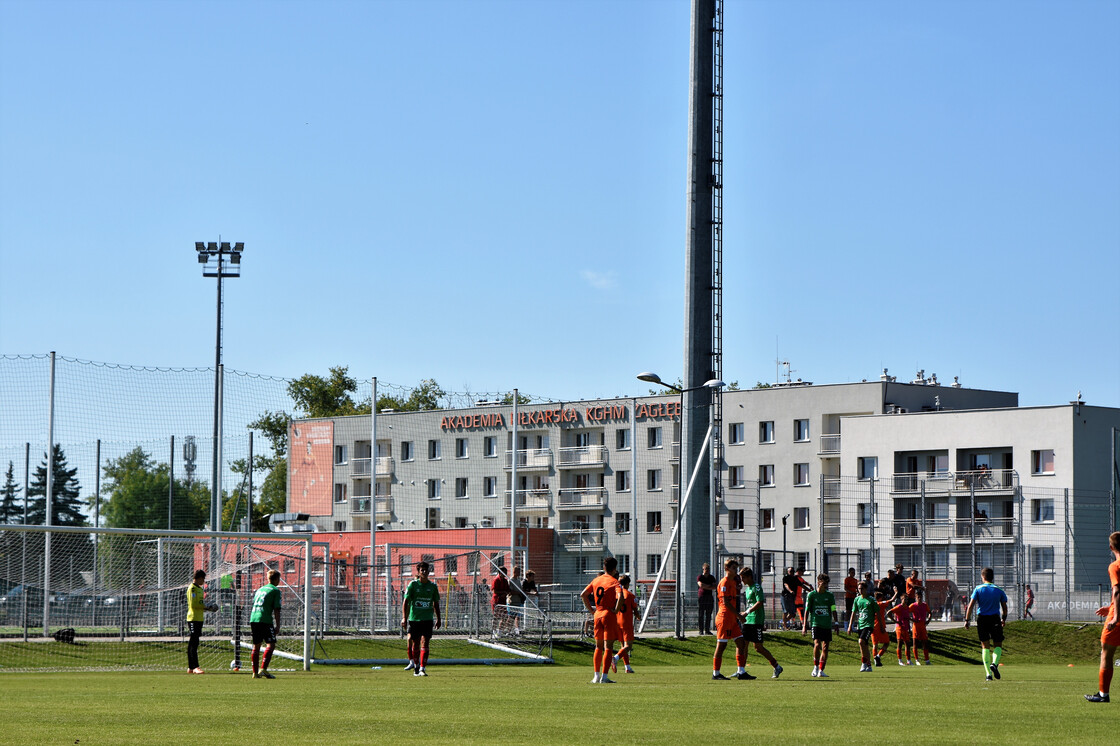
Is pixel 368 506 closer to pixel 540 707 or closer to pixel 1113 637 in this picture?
pixel 540 707

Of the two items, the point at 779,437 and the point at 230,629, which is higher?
the point at 779,437

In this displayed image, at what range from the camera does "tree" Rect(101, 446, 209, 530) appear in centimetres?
3797

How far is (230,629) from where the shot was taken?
3216 cm

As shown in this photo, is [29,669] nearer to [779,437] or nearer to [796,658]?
[796,658]

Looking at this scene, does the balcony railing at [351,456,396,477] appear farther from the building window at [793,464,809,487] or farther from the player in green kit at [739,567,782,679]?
the player in green kit at [739,567,782,679]

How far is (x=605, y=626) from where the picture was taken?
22047mm

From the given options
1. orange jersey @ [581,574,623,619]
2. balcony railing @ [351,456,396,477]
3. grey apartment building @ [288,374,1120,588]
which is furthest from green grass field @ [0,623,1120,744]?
grey apartment building @ [288,374,1120,588]

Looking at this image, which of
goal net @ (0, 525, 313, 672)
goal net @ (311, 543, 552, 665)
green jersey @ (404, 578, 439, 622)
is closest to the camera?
green jersey @ (404, 578, 439, 622)

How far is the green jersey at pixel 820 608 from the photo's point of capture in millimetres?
24609

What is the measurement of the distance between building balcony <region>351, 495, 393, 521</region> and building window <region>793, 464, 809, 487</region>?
83.3 ft

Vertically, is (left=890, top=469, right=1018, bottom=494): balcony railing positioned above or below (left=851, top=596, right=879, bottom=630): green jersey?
above

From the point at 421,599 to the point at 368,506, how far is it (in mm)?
35625

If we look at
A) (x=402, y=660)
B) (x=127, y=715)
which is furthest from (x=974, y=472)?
(x=127, y=715)

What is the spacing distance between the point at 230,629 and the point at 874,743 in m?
22.8
